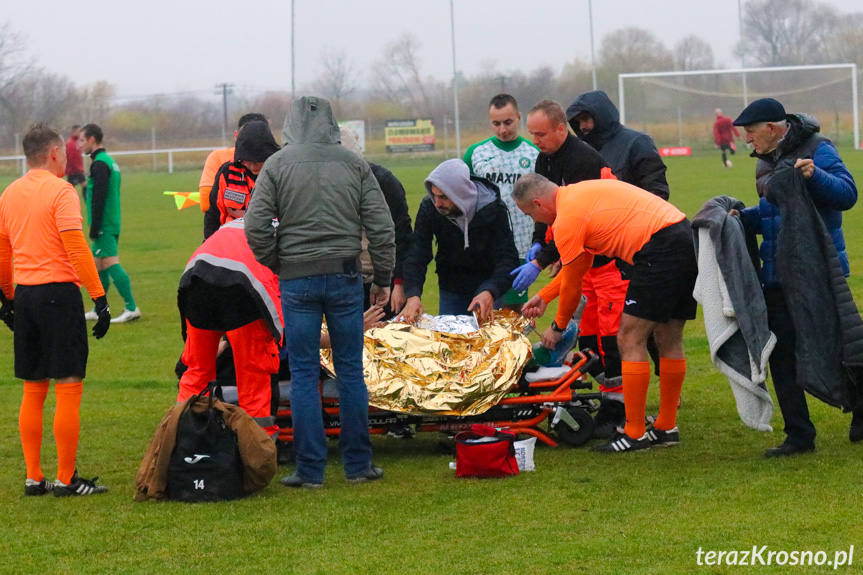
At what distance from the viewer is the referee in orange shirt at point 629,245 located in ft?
19.7

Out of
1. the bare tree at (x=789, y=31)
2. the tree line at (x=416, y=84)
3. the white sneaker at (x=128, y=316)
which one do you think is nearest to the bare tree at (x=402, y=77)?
the tree line at (x=416, y=84)

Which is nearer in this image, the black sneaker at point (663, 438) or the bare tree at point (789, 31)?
the black sneaker at point (663, 438)

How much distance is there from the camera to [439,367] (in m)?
6.43

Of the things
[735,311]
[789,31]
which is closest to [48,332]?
[735,311]

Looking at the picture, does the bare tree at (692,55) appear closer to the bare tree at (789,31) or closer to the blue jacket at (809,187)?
the bare tree at (789,31)

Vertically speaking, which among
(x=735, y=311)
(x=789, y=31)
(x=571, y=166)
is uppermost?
(x=789, y=31)

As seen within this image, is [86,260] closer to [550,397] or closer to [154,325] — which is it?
[550,397]

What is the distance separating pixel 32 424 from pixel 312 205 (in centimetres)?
191

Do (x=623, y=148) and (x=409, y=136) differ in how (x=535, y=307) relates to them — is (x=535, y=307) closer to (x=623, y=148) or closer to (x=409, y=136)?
(x=623, y=148)

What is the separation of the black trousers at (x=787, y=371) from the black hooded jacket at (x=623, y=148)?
130 centimetres

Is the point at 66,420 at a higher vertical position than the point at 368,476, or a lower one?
higher

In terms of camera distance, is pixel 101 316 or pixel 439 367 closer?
pixel 101 316

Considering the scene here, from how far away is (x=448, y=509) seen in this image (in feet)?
17.3

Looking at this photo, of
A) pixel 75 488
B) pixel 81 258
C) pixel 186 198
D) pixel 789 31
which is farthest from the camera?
pixel 789 31
